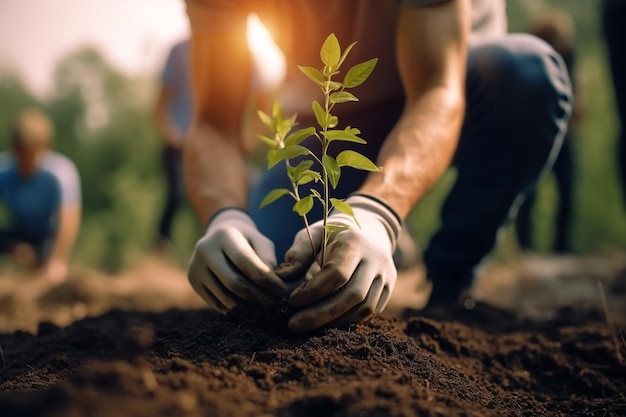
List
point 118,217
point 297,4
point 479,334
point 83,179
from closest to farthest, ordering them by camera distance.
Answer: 1. point 479,334
2. point 297,4
3. point 118,217
4. point 83,179

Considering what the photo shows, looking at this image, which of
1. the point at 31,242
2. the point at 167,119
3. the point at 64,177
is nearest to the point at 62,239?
the point at 31,242

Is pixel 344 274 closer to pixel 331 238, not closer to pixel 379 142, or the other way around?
pixel 331 238

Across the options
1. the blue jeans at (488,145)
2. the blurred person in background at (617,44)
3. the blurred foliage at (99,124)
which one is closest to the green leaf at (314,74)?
the blue jeans at (488,145)

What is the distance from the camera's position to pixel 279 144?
1.27 m

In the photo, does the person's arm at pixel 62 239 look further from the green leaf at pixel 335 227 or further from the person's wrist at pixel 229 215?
the green leaf at pixel 335 227

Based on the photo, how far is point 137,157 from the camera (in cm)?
1741

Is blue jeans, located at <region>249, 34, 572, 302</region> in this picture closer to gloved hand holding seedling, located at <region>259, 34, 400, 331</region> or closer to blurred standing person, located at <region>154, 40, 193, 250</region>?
gloved hand holding seedling, located at <region>259, 34, 400, 331</region>

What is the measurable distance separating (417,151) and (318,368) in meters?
0.77

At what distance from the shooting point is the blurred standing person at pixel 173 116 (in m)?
4.95

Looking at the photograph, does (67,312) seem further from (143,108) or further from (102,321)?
(143,108)

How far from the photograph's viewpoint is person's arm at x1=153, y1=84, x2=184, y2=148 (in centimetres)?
Answer: 506

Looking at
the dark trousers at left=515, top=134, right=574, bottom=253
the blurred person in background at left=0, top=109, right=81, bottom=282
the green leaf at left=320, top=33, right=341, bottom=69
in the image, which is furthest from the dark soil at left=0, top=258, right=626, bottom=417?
the blurred person in background at left=0, top=109, right=81, bottom=282

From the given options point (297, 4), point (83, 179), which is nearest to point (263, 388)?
point (297, 4)

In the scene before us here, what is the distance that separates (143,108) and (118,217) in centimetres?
554
